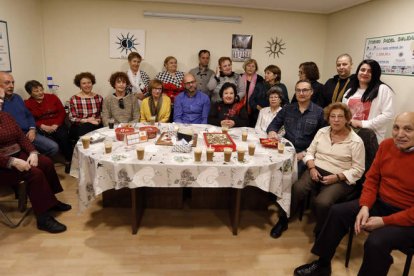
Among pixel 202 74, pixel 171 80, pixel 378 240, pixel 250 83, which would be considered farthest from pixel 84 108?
pixel 378 240

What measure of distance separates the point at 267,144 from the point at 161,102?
5.25ft

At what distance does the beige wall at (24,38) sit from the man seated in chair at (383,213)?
3790mm

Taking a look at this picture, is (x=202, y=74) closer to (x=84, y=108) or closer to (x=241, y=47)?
(x=241, y=47)

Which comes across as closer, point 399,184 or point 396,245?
point 396,245

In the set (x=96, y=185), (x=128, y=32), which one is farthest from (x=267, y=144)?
(x=128, y=32)

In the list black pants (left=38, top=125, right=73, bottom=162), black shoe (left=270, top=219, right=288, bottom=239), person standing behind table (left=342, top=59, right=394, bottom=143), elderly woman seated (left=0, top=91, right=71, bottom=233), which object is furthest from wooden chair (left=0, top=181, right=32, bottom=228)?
person standing behind table (left=342, top=59, right=394, bottom=143)

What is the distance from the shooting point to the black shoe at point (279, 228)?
2330 millimetres

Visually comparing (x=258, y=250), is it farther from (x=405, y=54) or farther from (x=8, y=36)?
(x=8, y=36)

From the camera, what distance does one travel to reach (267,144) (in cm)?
236

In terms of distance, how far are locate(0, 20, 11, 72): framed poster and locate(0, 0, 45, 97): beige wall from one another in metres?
0.08

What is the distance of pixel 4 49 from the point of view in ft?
10.7

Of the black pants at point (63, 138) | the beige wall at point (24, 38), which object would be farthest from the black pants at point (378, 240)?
the beige wall at point (24, 38)

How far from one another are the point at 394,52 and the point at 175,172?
9.85 feet

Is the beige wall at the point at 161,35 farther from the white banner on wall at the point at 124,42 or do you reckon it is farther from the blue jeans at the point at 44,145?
the blue jeans at the point at 44,145
